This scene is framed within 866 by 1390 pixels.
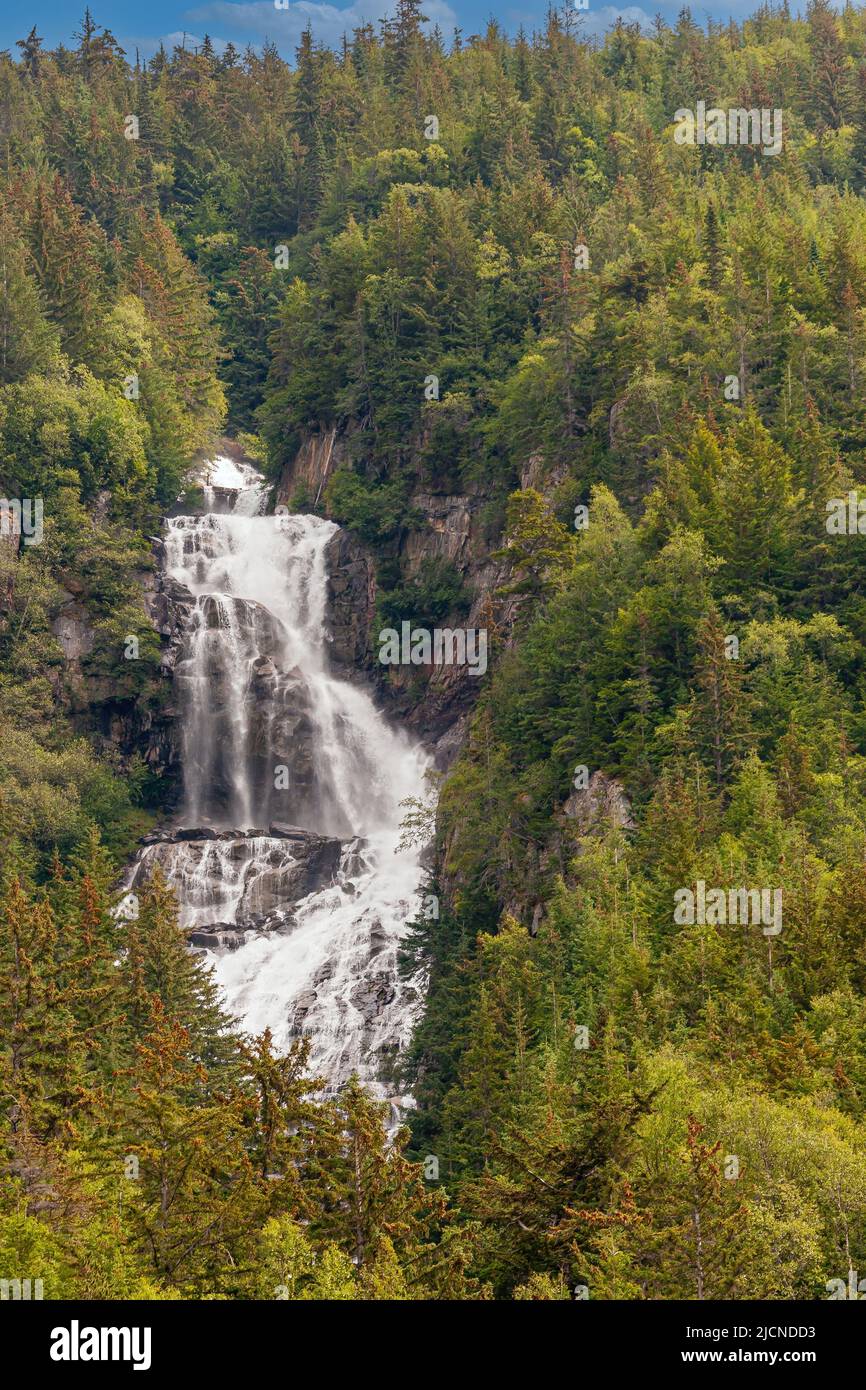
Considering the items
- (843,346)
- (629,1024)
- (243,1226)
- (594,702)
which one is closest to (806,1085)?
(629,1024)

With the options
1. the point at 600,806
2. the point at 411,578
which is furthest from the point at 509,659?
the point at 411,578

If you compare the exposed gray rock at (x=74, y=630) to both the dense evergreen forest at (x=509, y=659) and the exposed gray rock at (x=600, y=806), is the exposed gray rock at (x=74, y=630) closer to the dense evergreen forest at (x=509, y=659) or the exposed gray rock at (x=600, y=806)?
the dense evergreen forest at (x=509, y=659)

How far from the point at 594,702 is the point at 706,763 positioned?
6150mm

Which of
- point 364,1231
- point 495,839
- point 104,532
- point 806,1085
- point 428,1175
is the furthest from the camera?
point 104,532

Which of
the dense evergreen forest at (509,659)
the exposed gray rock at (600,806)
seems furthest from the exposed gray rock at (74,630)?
the exposed gray rock at (600,806)

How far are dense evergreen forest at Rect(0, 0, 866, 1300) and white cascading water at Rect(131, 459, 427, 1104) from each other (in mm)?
2655

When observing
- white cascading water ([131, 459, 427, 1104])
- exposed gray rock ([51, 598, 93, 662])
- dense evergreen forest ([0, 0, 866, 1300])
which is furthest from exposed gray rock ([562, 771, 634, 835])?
exposed gray rock ([51, 598, 93, 662])

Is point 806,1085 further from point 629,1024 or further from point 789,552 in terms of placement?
point 789,552

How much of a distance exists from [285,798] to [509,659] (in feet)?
54.5

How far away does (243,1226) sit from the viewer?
43.2 metres

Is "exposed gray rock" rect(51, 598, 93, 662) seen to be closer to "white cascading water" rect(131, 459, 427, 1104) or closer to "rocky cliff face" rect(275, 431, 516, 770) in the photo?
"white cascading water" rect(131, 459, 427, 1104)

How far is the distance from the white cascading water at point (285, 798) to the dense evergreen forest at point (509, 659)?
2.65 meters

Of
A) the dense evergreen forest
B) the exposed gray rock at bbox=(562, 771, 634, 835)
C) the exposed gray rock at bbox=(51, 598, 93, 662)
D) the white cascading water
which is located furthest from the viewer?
the exposed gray rock at bbox=(51, 598, 93, 662)

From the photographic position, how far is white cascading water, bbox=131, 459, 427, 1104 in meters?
78.8
